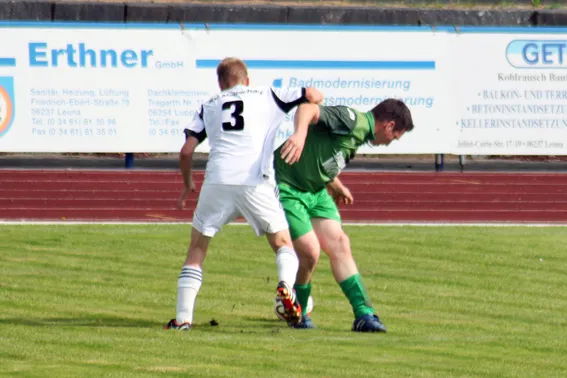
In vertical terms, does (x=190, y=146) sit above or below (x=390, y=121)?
below

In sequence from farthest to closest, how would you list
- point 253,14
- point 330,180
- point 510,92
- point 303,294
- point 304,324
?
point 253,14, point 510,92, point 303,294, point 330,180, point 304,324

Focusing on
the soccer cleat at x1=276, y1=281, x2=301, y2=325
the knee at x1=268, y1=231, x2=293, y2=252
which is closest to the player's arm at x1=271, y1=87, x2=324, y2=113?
the knee at x1=268, y1=231, x2=293, y2=252

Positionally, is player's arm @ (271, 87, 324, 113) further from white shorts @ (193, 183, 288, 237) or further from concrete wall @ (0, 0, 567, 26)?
concrete wall @ (0, 0, 567, 26)

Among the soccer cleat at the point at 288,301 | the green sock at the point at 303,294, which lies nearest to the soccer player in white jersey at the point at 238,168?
the soccer cleat at the point at 288,301

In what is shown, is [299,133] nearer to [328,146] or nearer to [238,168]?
[238,168]

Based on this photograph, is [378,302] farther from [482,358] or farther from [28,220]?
[28,220]

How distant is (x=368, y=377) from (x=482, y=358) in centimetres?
108

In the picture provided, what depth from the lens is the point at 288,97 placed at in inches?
345

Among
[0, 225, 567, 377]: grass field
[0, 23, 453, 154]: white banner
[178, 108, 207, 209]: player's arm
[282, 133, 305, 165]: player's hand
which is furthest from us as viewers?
[0, 23, 453, 154]: white banner

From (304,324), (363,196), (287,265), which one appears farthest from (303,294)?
(363,196)

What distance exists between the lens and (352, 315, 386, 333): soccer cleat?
29.6 feet

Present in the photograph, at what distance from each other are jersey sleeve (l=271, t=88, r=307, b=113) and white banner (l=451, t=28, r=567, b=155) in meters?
11.8

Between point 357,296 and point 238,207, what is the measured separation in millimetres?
1057

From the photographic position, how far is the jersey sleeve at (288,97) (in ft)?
28.7
